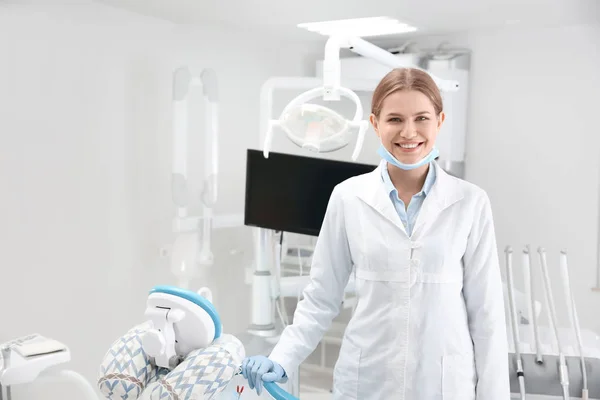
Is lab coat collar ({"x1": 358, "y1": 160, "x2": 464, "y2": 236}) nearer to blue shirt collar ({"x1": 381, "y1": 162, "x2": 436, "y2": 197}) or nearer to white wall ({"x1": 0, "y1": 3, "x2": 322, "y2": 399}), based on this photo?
blue shirt collar ({"x1": 381, "y1": 162, "x2": 436, "y2": 197})

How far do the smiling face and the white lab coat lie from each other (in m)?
0.11

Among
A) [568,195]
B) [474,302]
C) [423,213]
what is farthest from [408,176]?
[568,195]

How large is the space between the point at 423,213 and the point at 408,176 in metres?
0.11

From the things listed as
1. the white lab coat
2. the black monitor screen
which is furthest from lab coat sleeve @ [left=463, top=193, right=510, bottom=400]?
the black monitor screen

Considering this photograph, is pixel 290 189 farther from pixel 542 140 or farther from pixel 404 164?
pixel 542 140

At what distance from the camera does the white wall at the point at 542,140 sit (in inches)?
113

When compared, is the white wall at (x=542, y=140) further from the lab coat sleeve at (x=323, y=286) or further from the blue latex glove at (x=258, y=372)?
the blue latex glove at (x=258, y=372)

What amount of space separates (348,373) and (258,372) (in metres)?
0.24

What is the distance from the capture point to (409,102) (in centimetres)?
140

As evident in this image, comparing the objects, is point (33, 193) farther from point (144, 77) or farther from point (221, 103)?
point (221, 103)

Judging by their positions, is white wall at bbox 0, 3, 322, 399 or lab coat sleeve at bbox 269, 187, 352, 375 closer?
lab coat sleeve at bbox 269, 187, 352, 375

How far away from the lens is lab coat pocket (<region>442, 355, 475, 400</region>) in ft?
4.56

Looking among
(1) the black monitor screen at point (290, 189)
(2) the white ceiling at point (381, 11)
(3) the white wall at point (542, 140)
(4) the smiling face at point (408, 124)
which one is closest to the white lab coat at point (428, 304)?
(4) the smiling face at point (408, 124)

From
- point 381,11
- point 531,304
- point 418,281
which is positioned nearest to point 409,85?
point 418,281
